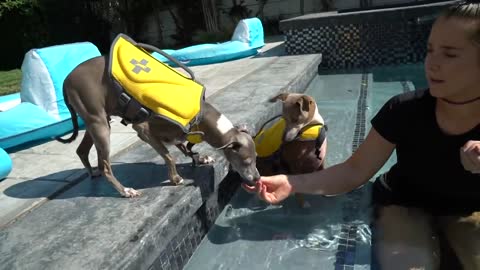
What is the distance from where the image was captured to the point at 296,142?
3.54 m

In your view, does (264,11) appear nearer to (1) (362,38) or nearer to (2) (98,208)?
(1) (362,38)

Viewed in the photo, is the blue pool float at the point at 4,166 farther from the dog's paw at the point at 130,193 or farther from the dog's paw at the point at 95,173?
the dog's paw at the point at 130,193

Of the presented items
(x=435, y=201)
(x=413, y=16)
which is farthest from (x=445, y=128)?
(x=413, y=16)

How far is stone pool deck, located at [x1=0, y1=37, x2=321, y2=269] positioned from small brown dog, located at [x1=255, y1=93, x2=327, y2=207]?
0.47 metres

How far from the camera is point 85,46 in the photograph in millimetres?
6016

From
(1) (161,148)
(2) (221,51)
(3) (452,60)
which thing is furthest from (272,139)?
(2) (221,51)

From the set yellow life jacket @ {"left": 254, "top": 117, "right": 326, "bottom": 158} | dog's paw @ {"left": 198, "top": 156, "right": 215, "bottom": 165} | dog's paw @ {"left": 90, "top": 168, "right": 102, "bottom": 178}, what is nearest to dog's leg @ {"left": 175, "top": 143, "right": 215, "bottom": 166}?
dog's paw @ {"left": 198, "top": 156, "right": 215, "bottom": 165}

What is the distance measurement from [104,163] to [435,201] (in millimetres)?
2420

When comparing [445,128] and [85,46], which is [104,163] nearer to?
[445,128]

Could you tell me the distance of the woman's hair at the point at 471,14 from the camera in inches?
84.1

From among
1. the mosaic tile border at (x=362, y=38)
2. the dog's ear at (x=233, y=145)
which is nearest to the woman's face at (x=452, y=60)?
the dog's ear at (x=233, y=145)

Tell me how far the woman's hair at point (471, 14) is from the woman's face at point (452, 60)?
0.7 inches

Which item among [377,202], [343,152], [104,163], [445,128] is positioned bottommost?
[343,152]

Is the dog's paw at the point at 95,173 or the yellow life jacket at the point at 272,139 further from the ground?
the yellow life jacket at the point at 272,139
